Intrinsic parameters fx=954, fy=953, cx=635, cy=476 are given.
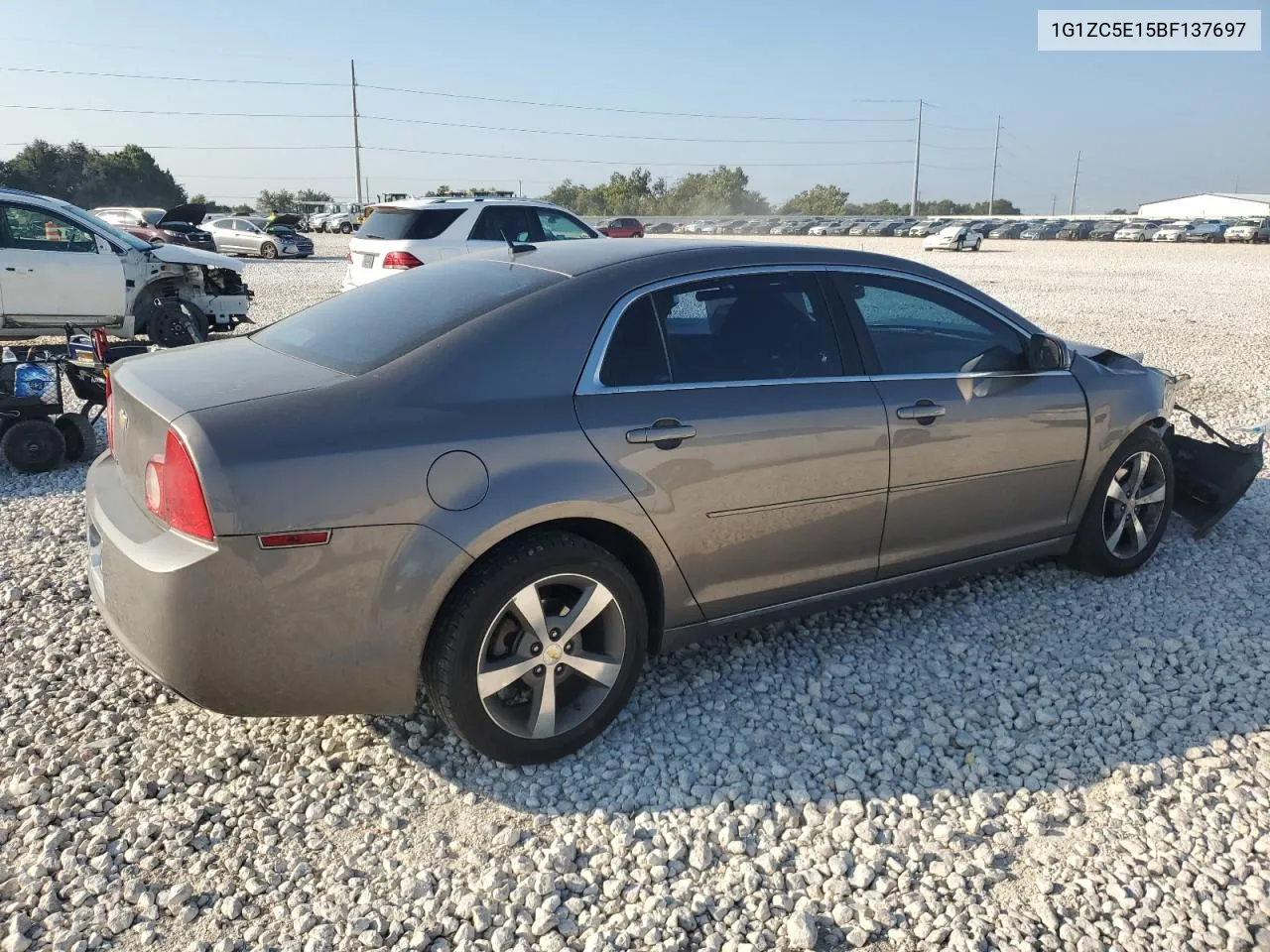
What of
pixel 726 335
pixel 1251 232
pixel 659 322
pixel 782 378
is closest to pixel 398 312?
pixel 659 322

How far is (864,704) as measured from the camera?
3.54m

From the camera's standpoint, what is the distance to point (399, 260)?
38.4 feet

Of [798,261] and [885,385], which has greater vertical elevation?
[798,261]

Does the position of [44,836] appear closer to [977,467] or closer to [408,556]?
[408,556]

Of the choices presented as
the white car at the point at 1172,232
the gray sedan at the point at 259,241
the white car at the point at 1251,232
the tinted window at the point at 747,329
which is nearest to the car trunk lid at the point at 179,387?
the tinted window at the point at 747,329

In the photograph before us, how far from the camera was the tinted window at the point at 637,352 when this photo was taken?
318cm

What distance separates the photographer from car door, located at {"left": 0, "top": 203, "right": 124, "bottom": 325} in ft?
Answer: 33.3

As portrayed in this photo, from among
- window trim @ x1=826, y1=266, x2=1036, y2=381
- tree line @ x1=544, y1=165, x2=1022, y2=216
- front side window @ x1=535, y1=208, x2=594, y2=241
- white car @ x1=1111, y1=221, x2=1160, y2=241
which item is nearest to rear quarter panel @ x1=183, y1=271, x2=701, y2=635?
window trim @ x1=826, y1=266, x2=1036, y2=381

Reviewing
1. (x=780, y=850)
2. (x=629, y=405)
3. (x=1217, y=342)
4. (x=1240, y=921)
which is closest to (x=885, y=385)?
(x=629, y=405)

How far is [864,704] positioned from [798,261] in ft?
5.64

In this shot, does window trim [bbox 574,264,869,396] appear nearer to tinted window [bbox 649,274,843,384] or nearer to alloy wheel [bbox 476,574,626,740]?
tinted window [bbox 649,274,843,384]

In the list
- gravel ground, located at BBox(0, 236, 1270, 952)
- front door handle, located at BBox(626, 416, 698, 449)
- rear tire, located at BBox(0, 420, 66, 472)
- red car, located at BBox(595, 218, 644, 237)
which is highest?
red car, located at BBox(595, 218, 644, 237)

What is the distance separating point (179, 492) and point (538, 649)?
1150 mm

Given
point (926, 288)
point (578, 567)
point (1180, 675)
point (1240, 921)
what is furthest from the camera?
point (926, 288)
